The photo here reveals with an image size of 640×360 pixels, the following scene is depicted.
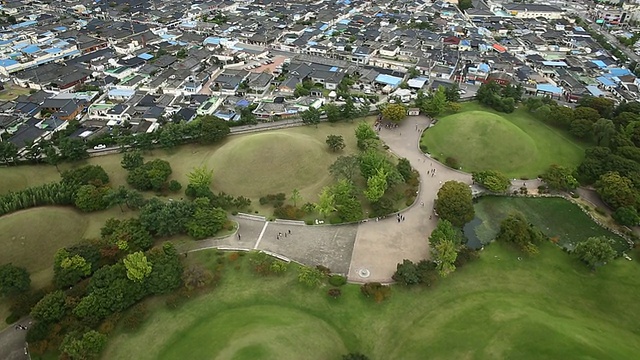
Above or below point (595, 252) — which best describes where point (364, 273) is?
below

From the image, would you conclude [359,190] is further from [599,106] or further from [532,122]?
[599,106]

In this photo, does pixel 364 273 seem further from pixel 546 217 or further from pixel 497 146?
pixel 497 146

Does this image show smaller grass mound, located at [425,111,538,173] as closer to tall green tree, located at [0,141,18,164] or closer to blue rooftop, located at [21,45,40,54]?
tall green tree, located at [0,141,18,164]

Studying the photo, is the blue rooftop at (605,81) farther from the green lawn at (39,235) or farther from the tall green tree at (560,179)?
the green lawn at (39,235)

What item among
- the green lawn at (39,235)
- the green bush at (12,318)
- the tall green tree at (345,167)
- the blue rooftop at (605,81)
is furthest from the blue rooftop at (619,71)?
the green bush at (12,318)

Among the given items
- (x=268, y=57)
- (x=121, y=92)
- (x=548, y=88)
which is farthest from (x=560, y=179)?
(x=121, y=92)
